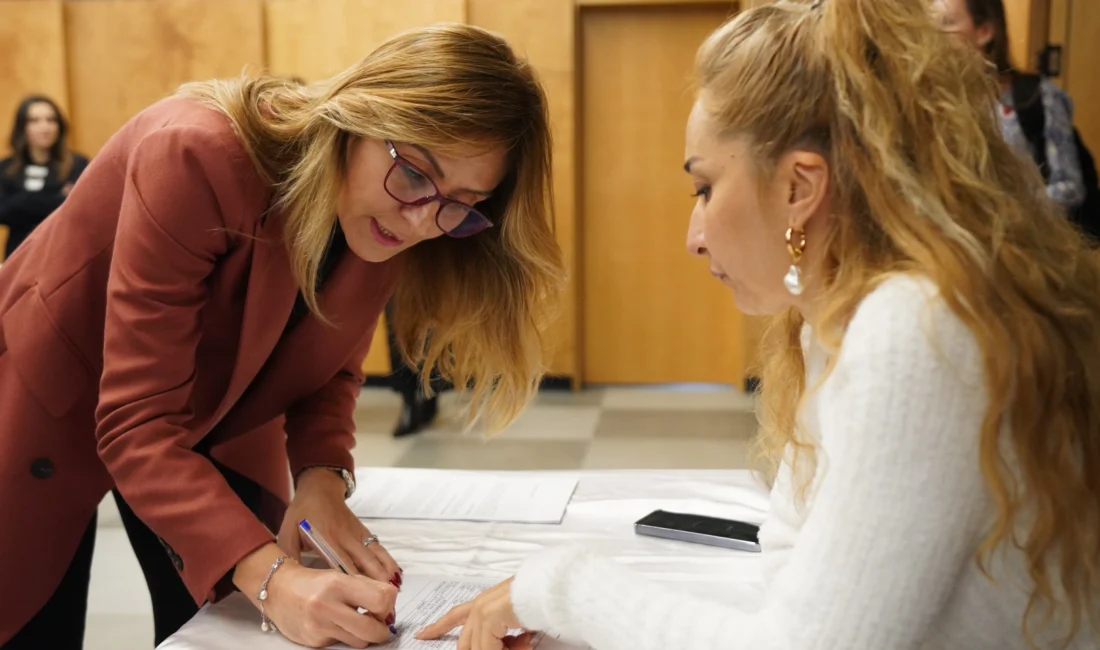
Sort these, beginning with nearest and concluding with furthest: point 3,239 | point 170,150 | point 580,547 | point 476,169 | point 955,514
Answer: point 955,514 → point 580,547 → point 170,150 → point 476,169 → point 3,239

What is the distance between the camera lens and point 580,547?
101 centimetres

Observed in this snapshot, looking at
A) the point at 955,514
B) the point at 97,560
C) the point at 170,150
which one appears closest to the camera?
the point at 955,514

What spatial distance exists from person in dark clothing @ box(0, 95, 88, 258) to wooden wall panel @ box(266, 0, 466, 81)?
115 cm

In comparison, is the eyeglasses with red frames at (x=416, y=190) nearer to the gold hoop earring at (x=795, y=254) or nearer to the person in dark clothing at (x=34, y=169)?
the gold hoop earring at (x=795, y=254)

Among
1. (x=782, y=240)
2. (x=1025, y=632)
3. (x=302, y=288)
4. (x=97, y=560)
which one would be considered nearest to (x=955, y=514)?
(x=1025, y=632)

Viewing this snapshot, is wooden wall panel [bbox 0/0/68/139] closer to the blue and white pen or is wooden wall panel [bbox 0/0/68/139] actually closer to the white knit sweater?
the blue and white pen

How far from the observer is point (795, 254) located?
36.8 inches

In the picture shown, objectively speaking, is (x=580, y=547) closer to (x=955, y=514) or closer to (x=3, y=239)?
(x=955, y=514)

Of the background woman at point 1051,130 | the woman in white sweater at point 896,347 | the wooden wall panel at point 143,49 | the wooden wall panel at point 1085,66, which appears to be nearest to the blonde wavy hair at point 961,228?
the woman in white sweater at point 896,347

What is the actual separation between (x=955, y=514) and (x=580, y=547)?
368 mm

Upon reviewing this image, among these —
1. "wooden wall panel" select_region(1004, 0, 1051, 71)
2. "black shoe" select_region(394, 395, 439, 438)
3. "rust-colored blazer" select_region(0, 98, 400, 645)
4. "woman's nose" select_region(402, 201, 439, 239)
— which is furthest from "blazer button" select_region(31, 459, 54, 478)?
"wooden wall panel" select_region(1004, 0, 1051, 71)

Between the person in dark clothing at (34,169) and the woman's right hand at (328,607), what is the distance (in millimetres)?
4221

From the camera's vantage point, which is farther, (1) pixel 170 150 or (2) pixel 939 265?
(1) pixel 170 150

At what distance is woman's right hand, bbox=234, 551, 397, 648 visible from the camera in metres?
1.07
